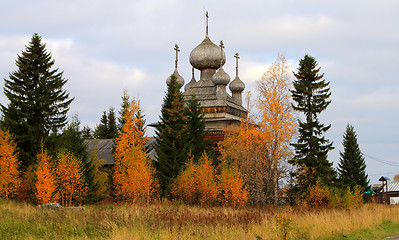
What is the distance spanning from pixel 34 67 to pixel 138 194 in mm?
12933

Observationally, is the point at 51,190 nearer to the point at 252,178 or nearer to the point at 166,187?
the point at 166,187

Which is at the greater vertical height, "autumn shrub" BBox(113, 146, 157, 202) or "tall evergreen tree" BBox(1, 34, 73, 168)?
"tall evergreen tree" BBox(1, 34, 73, 168)

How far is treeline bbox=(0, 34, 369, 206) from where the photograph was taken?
28.5 metres

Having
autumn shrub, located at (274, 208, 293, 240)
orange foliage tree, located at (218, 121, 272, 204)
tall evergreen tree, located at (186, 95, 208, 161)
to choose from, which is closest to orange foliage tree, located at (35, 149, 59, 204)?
tall evergreen tree, located at (186, 95, 208, 161)

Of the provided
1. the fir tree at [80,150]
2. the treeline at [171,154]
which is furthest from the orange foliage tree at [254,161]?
the fir tree at [80,150]

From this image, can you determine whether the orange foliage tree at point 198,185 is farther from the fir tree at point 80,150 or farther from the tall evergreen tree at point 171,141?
the fir tree at point 80,150

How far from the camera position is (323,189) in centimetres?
2919

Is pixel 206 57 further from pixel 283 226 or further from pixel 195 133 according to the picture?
pixel 283 226

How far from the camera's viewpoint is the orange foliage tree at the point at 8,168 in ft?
92.2

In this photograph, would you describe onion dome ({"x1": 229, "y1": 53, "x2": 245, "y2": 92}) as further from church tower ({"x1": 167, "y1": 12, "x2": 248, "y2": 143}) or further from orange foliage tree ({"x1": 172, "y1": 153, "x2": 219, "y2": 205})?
orange foliage tree ({"x1": 172, "y1": 153, "x2": 219, "y2": 205})

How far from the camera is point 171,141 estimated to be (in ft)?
110

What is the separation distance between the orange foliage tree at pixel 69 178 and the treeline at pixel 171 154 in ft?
0.25

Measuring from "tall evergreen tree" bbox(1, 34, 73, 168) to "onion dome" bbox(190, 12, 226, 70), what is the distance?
75.1ft

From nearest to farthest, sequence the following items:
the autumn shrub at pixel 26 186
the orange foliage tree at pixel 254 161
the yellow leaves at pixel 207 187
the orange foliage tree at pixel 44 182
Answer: the orange foliage tree at pixel 44 182, the yellow leaves at pixel 207 187, the autumn shrub at pixel 26 186, the orange foliage tree at pixel 254 161
